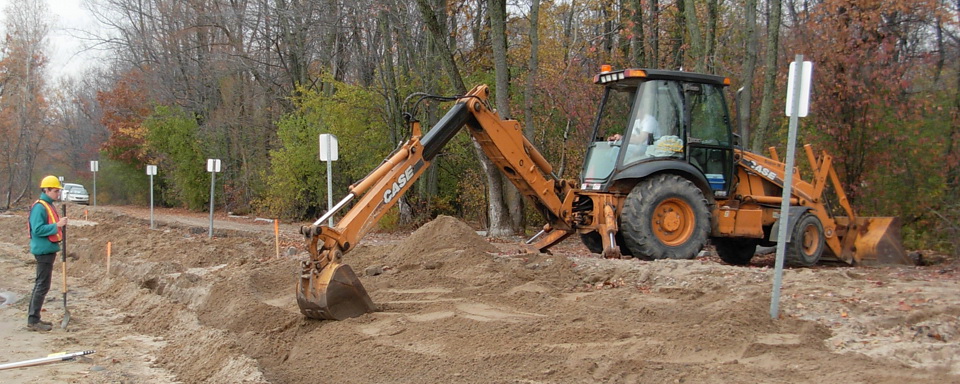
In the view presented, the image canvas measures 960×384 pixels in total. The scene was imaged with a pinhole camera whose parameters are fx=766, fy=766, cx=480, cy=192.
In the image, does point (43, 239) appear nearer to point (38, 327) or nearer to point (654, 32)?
point (38, 327)

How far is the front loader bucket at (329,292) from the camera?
7523 mm

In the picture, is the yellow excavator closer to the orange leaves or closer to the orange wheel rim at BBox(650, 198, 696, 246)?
the orange wheel rim at BBox(650, 198, 696, 246)

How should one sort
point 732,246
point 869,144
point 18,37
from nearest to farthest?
point 732,246
point 869,144
point 18,37

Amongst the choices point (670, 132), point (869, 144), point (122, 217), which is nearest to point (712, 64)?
point (869, 144)

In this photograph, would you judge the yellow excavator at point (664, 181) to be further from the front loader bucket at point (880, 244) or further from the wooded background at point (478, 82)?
the wooded background at point (478, 82)

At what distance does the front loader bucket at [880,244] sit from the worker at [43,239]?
38.0 ft

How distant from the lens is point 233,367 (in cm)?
669

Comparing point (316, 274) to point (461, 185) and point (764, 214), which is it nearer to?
point (764, 214)

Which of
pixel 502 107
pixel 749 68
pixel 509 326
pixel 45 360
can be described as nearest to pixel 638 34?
pixel 749 68

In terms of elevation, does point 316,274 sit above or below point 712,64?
below

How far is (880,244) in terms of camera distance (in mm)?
11992

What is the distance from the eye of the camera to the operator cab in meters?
10.8

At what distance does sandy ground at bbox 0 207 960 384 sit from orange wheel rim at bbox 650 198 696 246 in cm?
97

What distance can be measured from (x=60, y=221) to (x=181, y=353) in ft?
9.69
